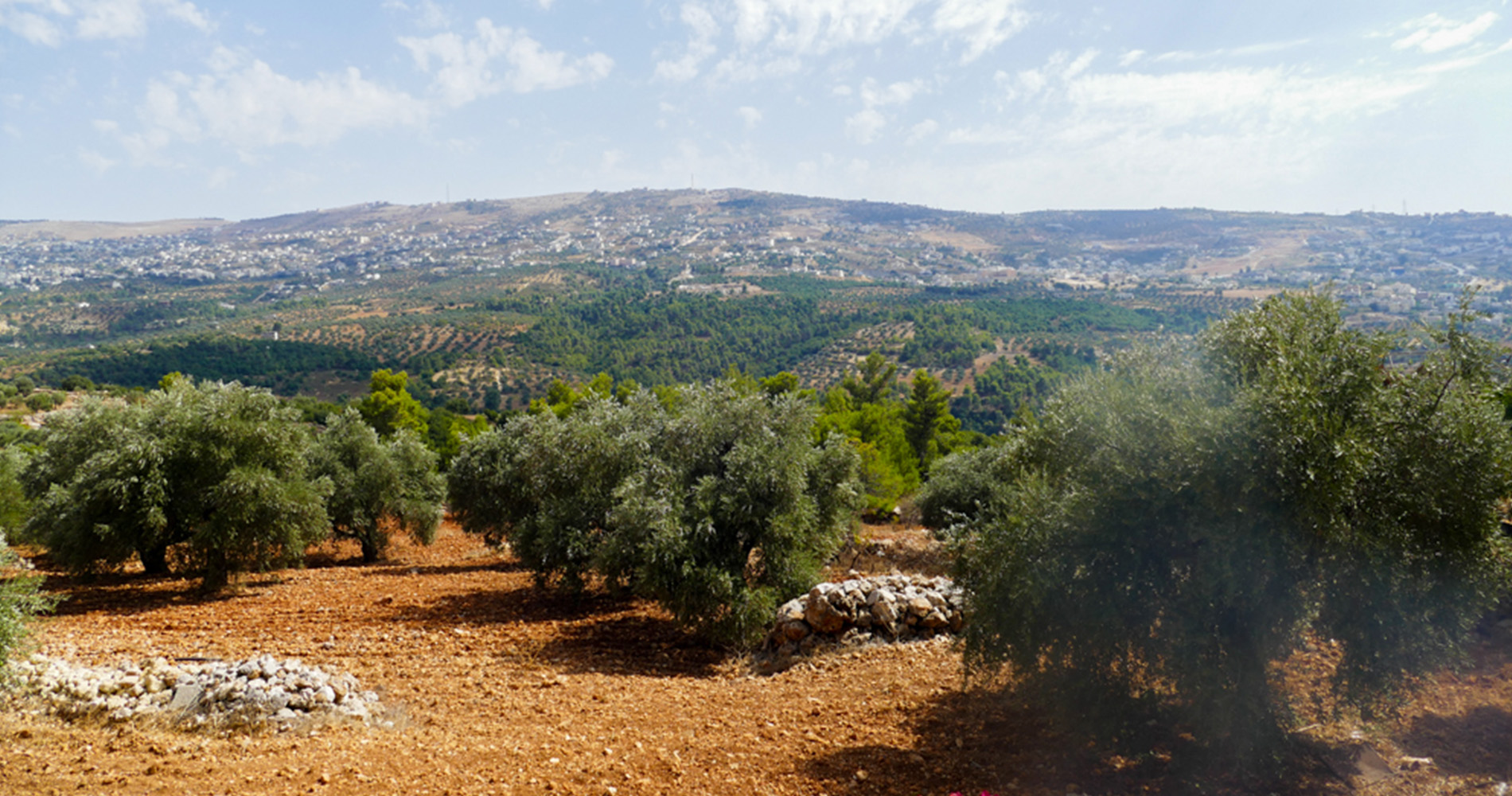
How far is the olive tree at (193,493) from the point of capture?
1745cm

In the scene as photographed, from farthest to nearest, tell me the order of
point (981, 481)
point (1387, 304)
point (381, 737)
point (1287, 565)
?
point (1387, 304) → point (981, 481) → point (381, 737) → point (1287, 565)

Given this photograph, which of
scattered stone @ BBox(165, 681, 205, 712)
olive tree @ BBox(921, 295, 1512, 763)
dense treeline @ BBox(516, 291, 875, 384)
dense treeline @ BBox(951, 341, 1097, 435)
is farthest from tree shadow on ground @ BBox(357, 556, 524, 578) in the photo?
dense treeline @ BBox(516, 291, 875, 384)

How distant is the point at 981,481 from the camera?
1107 inches

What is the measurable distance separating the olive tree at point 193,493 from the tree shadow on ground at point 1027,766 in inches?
633

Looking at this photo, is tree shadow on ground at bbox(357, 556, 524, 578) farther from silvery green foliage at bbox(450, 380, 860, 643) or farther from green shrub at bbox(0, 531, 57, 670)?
green shrub at bbox(0, 531, 57, 670)

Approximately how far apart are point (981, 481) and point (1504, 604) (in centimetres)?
1706

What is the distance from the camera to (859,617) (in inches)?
Result: 548

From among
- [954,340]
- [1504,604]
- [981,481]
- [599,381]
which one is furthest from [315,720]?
[954,340]

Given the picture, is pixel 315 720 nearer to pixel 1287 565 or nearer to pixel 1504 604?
pixel 1287 565

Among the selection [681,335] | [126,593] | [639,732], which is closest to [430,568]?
[126,593]

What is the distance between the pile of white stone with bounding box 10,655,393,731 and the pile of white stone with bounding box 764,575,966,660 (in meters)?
7.19

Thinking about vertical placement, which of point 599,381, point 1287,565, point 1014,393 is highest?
point 1287,565

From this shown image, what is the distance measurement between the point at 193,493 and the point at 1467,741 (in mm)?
25009

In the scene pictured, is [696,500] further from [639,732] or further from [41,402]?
[41,402]
